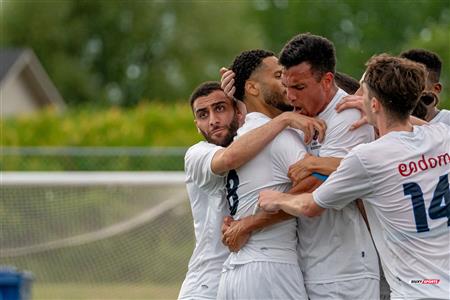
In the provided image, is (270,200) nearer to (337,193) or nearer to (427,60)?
(337,193)

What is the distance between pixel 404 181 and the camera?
558cm

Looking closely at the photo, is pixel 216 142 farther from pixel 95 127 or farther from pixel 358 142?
pixel 95 127

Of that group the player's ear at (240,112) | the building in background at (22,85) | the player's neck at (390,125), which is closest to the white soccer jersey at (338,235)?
the player's neck at (390,125)

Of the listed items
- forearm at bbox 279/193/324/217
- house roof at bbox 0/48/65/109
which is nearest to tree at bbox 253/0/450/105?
house roof at bbox 0/48/65/109

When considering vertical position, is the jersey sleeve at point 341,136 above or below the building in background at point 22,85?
below

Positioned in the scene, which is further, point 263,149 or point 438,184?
point 263,149

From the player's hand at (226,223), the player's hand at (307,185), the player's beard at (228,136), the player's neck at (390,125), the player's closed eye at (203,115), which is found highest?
the player's closed eye at (203,115)

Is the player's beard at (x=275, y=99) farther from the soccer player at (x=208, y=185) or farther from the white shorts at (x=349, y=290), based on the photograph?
the white shorts at (x=349, y=290)

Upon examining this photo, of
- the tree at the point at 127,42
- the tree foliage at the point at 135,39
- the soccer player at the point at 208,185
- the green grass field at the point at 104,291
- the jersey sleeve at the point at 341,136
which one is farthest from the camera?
the tree at the point at 127,42

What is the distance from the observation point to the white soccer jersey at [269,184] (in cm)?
599

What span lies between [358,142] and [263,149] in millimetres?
463

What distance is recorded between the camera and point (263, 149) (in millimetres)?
6004

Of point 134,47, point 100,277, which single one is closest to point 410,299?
point 100,277

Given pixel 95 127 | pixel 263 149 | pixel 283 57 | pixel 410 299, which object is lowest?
pixel 410 299
